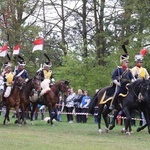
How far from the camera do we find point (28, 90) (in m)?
22.9

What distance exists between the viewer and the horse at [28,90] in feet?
73.5

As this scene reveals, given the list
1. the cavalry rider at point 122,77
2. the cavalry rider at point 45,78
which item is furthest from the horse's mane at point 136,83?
the cavalry rider at point 45,78

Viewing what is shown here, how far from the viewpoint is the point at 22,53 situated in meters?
43.2

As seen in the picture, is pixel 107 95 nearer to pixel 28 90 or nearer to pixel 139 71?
pixel 139 71

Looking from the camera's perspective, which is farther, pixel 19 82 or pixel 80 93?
pixel 80 93

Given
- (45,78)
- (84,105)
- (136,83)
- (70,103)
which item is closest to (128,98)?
(136,83)

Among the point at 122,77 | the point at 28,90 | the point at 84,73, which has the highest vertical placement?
the point at 84,73

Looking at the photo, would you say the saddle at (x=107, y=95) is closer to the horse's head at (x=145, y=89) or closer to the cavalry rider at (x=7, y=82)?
the horse's head at (x=145, y=89)

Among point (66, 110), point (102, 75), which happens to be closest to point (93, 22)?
point (102, 75)

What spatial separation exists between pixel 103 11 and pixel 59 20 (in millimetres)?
→ 6783

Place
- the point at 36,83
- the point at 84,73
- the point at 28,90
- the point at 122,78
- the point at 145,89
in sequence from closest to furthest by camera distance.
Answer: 1. the point at 145,89
2. the point at 122,78
3. the point at 36,83
4. the point at 28,90
5. the point at 84,73

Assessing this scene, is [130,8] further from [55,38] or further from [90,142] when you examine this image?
[90,142]

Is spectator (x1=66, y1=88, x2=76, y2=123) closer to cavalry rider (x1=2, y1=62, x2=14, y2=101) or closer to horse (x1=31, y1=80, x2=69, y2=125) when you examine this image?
horse (x1=31, y1=80, x2=69, y2=125)

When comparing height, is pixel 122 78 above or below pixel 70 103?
above
